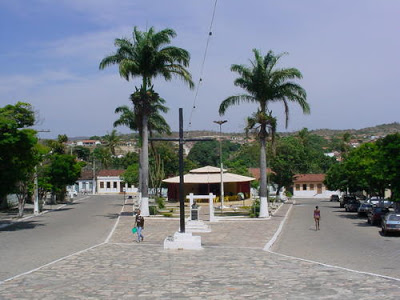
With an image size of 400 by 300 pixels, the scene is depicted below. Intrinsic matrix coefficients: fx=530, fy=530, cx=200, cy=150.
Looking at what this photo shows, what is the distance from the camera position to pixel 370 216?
33.9 metres

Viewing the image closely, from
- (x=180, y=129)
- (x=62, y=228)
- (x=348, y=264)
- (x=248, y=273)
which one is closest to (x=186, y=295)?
(x=248, y=273)

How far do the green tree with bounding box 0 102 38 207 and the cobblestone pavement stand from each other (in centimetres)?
1181

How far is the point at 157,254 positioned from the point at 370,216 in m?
20.1

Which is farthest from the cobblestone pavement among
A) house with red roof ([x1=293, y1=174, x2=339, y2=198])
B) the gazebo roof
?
house with red roof ([x1=293, y1=174, x2=339, y2=198])

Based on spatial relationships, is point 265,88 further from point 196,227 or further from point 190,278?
point 190,278

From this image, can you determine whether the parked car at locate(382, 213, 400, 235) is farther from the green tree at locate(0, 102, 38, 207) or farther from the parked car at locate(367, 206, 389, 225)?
the green tree at locate(0, 102, 38, 207)

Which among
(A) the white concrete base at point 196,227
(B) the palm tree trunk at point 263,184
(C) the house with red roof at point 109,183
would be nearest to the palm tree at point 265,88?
(B) the palm tree trunk at point 263,184

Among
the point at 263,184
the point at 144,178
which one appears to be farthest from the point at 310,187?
the point at 144,178

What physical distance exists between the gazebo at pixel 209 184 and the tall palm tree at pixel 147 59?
20.3m

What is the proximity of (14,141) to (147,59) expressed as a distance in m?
11.4

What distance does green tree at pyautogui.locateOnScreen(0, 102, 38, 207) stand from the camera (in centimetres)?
2839

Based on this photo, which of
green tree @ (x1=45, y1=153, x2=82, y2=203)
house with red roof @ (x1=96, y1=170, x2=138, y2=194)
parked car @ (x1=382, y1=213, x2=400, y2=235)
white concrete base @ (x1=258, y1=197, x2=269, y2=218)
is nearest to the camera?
parked car @ (x1=382, y1=213, x2=400, y2=235)

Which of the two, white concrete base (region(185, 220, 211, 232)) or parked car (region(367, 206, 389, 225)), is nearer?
white concrete base (region(185, 220, 211, 232))

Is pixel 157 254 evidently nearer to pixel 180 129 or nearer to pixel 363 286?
pixel 180 129
